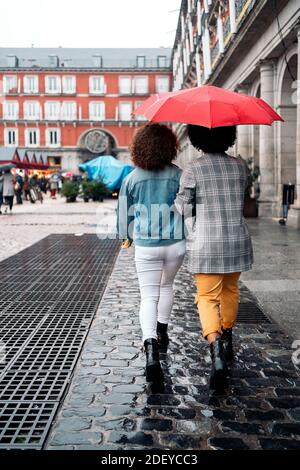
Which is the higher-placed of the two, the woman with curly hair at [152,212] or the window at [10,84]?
the window at [10,84]

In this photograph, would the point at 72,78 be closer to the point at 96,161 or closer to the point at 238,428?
the point at 96,161

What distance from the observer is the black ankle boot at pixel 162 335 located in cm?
444

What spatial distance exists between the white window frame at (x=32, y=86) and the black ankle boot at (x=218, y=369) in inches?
2793

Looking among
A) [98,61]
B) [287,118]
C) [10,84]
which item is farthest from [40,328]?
[98,61]

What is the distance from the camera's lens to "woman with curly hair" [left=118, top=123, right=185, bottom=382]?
12.6 ft

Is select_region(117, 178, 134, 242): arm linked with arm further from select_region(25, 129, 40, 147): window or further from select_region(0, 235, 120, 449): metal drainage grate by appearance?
select_region(25, 129, 40, 147): window

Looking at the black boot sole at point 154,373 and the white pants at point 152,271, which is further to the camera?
the white pants at point 152,271

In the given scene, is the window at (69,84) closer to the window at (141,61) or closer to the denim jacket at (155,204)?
the window at (141,61)

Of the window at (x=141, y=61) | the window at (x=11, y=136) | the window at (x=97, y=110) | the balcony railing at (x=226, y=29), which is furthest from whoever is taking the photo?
the window at (x=141, y=61)

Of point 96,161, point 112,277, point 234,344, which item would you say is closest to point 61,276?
point 112,277

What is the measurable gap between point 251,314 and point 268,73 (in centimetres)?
1271

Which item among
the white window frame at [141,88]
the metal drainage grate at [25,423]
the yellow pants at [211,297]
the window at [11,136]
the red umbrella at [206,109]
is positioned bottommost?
the metal drainage grate at [25,423]

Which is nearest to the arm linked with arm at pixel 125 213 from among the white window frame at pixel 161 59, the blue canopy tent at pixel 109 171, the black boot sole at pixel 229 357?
the black boot sole at pixel 229 357

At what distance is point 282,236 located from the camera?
12.0m
